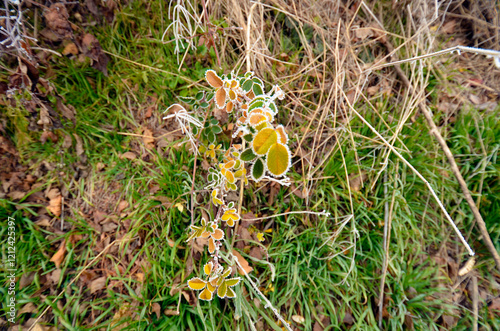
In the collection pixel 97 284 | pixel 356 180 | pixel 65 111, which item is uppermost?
pixel 65 111

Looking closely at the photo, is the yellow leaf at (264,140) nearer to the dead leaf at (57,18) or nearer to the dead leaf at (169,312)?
the dead leaf at (169,312)

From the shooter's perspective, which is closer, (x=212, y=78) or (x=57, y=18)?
(x=212, y=78)

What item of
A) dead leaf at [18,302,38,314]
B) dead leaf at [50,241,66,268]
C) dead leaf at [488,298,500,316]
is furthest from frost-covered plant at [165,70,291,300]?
dead leaf at [488,298,500,316]

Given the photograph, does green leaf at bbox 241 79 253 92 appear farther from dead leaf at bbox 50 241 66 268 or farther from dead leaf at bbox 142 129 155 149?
dead leaf at bbox 50 241 66 268

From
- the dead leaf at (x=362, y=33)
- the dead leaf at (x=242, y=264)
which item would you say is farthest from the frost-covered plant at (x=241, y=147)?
the dead leaf at (x=362, y=33)

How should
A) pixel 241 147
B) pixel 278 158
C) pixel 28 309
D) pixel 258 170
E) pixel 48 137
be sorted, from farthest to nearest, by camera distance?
pixel 48 137, pixel 28 309, pixel 241 147, pixel 258 170, pixel 278 158

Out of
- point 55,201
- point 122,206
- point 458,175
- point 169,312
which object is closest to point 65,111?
point 55,201

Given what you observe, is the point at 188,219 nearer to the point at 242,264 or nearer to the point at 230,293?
the point at 242,264

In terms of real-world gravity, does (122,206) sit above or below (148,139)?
below

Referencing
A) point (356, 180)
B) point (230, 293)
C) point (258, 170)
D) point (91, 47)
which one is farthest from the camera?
point (356, 180)
